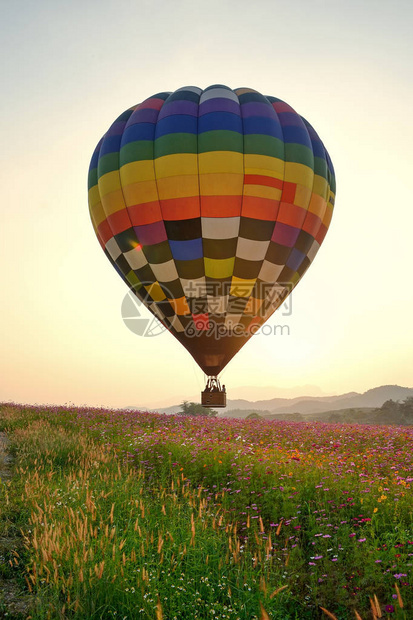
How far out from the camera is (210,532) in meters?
5.89

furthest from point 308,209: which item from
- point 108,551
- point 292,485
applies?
point 108,551

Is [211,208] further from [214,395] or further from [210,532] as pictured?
[210,532]

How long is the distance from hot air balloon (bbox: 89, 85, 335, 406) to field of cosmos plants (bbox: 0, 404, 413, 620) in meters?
5.26

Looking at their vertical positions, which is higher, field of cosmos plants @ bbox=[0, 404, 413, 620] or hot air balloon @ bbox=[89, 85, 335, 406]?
hot air balloon @ bbox=[89, 85, 335, 406]

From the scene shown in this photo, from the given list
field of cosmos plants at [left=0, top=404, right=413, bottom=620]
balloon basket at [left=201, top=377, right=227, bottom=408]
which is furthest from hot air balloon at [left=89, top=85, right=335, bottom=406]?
field of cosmos plants at [left=0, top=404, right=413, bottom=620]

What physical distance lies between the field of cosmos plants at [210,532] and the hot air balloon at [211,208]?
5.26 meters

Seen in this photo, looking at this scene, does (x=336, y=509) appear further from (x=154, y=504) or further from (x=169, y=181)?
(x=169, y=181)

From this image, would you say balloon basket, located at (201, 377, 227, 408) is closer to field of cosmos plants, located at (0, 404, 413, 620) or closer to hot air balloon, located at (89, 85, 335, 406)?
hot air balloon, located at (89, 85, 335, 406)

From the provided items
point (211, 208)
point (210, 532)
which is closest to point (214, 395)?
point (211, 208)

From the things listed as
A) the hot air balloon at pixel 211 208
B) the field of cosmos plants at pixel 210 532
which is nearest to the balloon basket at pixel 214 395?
the hot air balloon at pixel 211 208

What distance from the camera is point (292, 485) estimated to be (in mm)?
7672

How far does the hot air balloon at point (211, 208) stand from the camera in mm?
14820

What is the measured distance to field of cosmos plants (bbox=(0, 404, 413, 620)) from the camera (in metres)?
4.43

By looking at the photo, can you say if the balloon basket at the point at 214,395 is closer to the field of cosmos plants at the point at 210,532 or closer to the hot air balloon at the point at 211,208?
the hot air balloon at the point at 211,208
